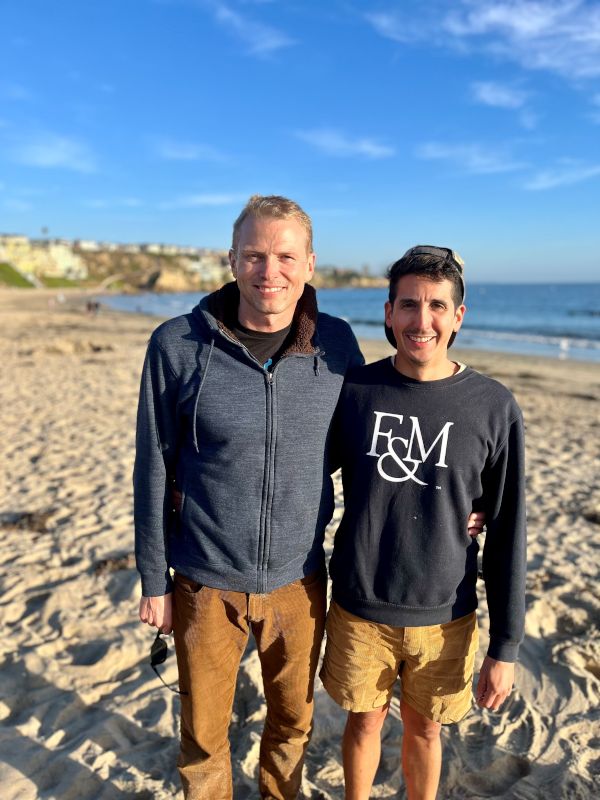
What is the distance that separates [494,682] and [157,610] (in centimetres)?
128

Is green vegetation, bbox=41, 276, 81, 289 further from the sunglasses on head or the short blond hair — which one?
the sunglasses on head

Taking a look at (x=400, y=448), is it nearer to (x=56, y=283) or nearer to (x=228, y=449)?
(x=228, y=449)

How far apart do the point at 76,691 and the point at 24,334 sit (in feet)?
66.8

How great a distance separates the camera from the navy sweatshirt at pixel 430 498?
1.93 m

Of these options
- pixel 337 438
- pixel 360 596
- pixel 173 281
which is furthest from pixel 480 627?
pixel 173 281

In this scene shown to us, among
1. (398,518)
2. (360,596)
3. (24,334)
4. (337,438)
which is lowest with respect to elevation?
(24,334)

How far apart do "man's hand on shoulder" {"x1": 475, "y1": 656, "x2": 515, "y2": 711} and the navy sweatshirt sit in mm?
47

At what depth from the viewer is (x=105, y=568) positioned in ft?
13.7

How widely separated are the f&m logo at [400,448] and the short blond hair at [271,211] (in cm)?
73

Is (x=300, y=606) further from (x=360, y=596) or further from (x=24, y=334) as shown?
(x=24, y=334)

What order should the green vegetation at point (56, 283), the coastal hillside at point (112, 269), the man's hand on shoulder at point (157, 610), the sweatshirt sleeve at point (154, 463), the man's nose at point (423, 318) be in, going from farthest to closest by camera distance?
the coastal hillside at point (112, 269) < the green vegetation at point (56, 283) < the man's hand on shoulder at point (157, 610) < the sweatshirt sleeve at point (154, 463) < the man's nose at point (423, 318)

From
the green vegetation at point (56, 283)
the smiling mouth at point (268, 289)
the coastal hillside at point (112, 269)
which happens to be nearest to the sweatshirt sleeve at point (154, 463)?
the smiling mouth at point (268, 289)

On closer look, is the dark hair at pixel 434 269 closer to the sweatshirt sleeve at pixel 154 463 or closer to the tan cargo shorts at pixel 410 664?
the sweatshirt sleeve at pixel 154 463

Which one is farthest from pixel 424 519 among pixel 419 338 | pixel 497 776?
pixel 497 776
